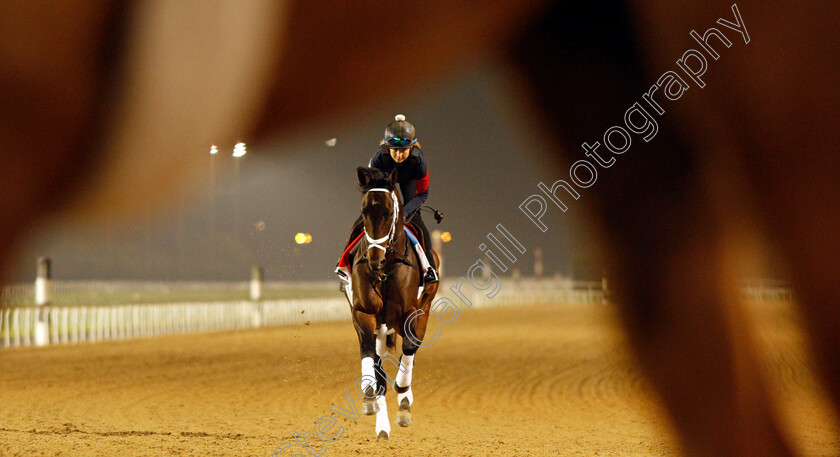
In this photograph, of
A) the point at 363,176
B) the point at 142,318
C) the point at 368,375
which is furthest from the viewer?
the point at 142,318

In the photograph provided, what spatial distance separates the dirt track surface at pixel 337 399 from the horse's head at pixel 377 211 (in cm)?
214

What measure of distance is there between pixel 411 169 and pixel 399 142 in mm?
681

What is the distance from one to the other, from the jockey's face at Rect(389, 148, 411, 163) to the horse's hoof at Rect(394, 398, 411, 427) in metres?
2.03

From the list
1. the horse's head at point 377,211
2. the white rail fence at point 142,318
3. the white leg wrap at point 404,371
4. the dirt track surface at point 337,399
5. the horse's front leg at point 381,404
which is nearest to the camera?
the horse's head at point 377,211

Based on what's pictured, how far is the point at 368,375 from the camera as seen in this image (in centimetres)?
525

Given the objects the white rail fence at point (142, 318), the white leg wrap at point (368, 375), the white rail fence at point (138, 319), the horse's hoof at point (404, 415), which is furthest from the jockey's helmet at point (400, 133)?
the white rail fence at point (138, 319)

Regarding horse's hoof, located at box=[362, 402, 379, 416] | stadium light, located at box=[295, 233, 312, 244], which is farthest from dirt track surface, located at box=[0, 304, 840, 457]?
stadium light, located at box=[295, 233, 312, 244]

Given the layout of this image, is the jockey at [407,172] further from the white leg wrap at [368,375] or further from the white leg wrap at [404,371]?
the white leg wrap at [368,375]

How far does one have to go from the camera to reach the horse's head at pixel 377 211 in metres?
4.97

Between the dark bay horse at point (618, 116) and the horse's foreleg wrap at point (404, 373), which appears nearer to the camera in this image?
the dark bay horse at point (618, 116)

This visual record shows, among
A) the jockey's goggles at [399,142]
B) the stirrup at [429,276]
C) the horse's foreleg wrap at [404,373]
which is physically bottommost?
the horse's foreleg wrap at [404,373]

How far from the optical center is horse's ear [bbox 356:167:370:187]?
16.6 ft

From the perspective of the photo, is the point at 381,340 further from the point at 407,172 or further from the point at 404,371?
the point at 407,172

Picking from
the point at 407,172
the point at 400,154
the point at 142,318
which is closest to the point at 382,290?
the point at 407,172
